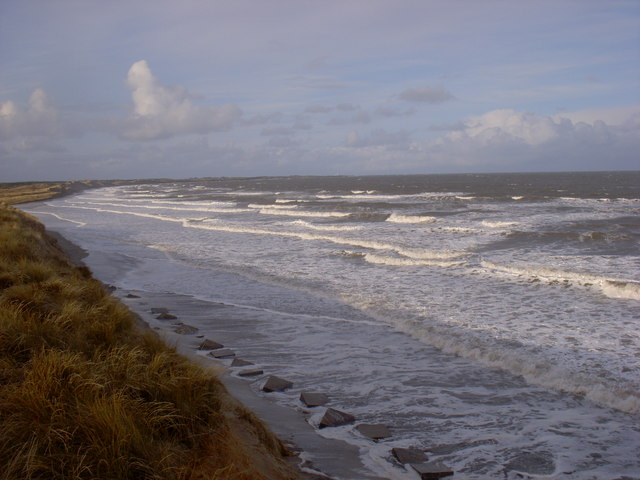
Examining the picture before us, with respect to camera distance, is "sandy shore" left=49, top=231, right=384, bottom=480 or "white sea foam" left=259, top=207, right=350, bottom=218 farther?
"white sea foam" left=259, top=207, right=350, bottom=218

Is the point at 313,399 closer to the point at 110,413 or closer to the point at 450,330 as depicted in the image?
the point at 110,413

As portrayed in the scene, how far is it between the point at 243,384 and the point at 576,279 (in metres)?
10.5

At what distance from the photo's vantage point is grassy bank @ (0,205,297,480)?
3.43 m

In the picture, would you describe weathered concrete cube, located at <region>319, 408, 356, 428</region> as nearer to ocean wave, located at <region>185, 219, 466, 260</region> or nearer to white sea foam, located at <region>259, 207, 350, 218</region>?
ocean wave, located at <region>185, 219, 466, 260</region>

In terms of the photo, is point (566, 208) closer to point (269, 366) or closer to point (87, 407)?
point (269, 366)

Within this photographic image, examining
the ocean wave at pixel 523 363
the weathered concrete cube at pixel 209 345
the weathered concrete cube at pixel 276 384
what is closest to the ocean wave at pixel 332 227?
the ocean wave at pixel 523 363

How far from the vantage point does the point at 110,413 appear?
3.69 meters

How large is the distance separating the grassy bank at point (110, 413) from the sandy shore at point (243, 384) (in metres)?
0.56

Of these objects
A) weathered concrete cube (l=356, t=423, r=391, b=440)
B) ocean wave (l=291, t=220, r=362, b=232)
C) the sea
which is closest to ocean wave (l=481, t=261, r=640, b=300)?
the sea

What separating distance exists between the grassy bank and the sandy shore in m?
0.56

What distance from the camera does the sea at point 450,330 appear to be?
566cm

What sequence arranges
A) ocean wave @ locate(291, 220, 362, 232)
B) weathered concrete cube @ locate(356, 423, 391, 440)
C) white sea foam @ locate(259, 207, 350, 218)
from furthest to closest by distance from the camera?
white sea foam @ locate(259, 207, 350, 218) → ocean wave @ locate(291, 220, 362, 232) → weathered concrete cube @ locate(356, 423, 391, 440)

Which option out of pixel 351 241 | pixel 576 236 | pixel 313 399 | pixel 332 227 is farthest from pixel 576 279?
pixel 332 227

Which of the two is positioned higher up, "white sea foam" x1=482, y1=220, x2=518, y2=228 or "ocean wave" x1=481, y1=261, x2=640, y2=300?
"white sea foam" x1=482, y1=220, x2=518, y2=228
